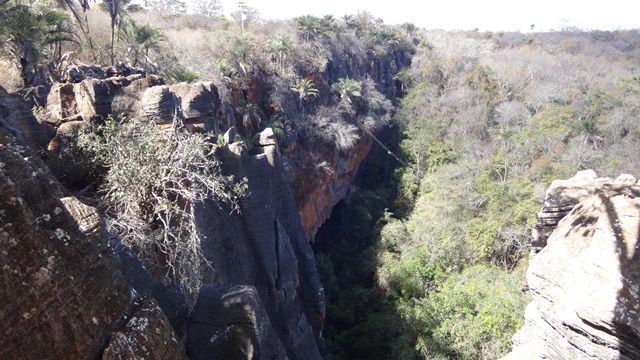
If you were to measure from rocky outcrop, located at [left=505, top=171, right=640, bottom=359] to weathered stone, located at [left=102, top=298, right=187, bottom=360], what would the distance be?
211 inches

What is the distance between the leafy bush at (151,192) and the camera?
6.03 metres

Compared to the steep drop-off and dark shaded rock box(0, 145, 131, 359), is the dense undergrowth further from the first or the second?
dark shaded rock box(0, 145, 131, 359)

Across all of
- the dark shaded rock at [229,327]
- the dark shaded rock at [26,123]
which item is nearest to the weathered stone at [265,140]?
the dark shaded rock at [26,123]

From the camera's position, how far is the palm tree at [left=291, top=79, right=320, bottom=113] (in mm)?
21922

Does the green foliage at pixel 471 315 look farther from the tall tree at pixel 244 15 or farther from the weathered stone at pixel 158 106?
the tall tree at pixel 244 15

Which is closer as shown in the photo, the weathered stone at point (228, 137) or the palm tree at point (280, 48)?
the weathered stone at point (228, 137)

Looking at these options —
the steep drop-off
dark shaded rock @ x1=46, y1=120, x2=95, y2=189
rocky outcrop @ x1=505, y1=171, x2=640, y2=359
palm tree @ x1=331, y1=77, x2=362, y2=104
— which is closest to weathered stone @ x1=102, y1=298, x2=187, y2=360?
the steep drop-off

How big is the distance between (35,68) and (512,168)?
72.1 feet

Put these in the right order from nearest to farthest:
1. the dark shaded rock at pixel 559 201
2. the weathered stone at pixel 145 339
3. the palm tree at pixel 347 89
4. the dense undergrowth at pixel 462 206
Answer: the weathered stone at pixel 145 339 < the dark shaded rock at pixel 559 201 < the dense undergrowth at pixel 462 206 < the palm tree at pixel 347 89

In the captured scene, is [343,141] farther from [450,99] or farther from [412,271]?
[450,99]

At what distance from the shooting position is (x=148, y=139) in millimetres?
6570

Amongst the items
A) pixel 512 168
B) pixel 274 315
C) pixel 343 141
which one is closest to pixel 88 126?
pixel 274 315

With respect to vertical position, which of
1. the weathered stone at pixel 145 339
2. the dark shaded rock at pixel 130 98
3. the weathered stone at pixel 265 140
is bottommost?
the weathered stone at pixel 265 140

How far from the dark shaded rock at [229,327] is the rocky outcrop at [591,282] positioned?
436cm
